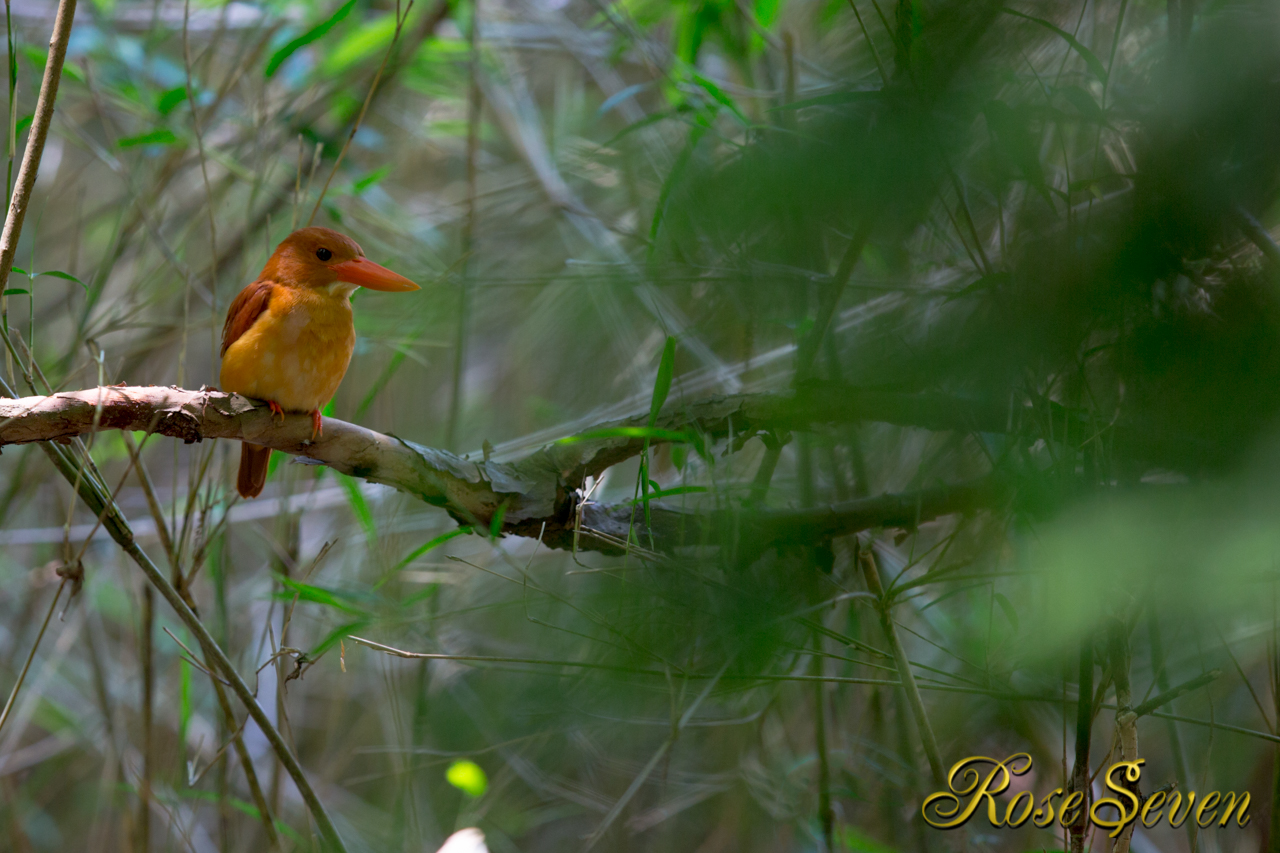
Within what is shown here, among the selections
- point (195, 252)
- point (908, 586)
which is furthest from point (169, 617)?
point (908, 586)

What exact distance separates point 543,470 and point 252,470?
1.91ft

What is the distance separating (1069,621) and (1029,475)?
0.90 ft

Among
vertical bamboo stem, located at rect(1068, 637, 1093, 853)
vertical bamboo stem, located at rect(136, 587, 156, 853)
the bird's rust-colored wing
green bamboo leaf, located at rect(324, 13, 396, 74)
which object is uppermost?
green bamboo leaf, located at rect(324, 13, 396, 74)

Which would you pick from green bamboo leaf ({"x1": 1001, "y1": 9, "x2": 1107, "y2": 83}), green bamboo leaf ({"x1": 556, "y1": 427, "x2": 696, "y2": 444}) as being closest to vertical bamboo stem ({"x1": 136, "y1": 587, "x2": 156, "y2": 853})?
green bamboo leaf ({"x1": 556, "y1": 427, "x2": 696, "y2": 444})

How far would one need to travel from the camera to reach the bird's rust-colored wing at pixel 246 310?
1.34 metres

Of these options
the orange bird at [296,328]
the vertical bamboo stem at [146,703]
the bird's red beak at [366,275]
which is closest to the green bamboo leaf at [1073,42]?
the orange bird at [296,328]

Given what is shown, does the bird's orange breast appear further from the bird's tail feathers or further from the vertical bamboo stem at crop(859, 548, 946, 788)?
the vertical bamboo stem at crop(859, 548, 946, 788)

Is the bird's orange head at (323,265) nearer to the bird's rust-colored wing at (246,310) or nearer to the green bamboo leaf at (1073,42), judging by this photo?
the bird's rust-colored wing at (246,310)

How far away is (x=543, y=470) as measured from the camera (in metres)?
1.13

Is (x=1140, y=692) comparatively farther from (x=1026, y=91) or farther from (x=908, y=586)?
(x=1026, y=91)

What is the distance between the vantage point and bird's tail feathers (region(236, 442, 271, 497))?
1373mm

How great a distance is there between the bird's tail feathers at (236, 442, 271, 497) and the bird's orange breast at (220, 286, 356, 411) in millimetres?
143

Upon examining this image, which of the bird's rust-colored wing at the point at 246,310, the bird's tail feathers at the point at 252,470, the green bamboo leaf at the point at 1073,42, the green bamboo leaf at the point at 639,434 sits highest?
the bird's rust-colored wing at the point at 246,310

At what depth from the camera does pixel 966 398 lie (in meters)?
0.73
